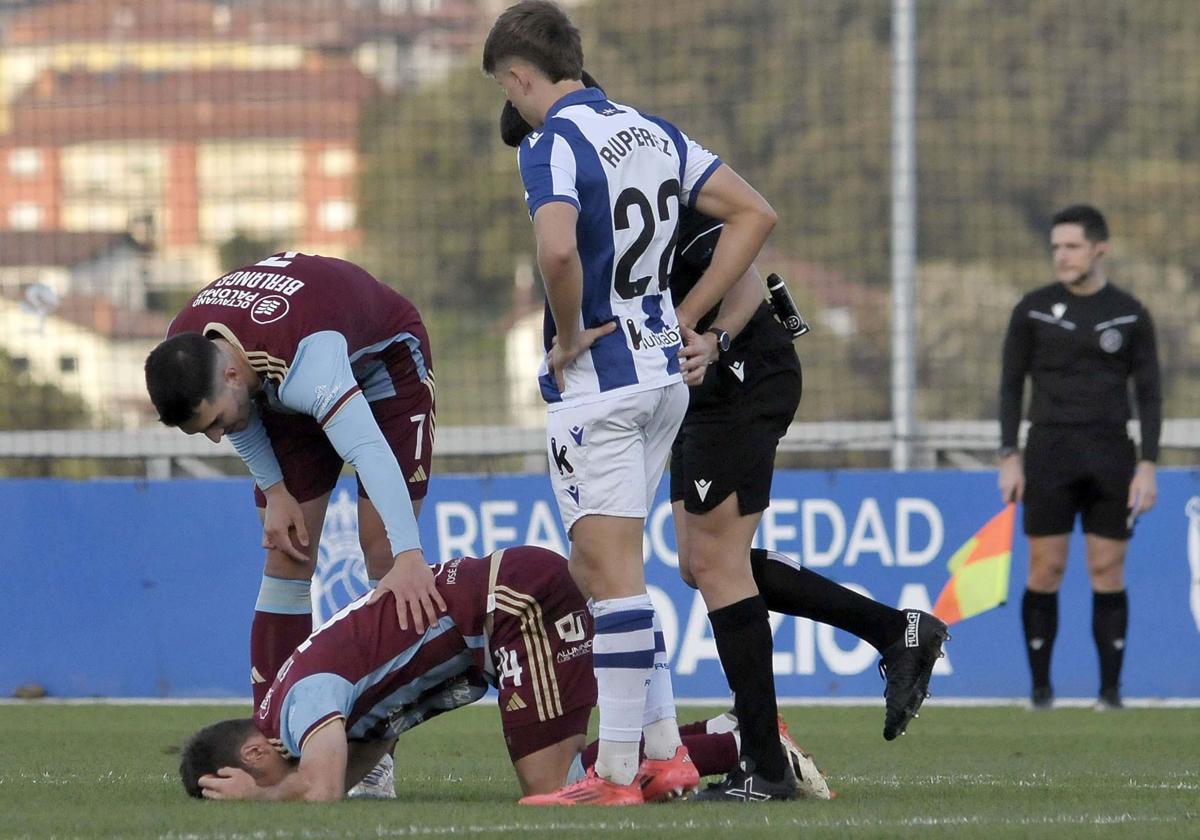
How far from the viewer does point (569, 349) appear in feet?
15.9

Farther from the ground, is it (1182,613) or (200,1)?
(200,1)

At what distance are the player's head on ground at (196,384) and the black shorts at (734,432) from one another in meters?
1.18

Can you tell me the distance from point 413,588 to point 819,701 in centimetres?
468

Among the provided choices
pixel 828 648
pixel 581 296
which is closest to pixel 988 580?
pixel 828 648

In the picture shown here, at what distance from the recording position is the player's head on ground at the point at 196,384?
4.86 metres

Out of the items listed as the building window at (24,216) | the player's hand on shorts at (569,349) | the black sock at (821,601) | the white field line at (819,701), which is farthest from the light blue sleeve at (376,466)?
the building window at (24,216)

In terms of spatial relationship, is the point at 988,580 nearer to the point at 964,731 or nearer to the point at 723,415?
the point at 964,731

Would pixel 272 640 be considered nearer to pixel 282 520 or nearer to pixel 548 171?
pixel 282 520

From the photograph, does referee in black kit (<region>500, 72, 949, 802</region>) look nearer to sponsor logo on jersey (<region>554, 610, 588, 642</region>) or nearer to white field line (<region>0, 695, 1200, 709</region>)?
sponsor logo on jersey (<region>554, 610, 588, 642</region>)

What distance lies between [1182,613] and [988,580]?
907 mm

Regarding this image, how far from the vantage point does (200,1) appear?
1216 centimetres

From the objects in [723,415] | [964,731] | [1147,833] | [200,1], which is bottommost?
[964,731]

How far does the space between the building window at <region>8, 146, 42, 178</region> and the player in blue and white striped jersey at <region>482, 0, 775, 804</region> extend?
7531 mm

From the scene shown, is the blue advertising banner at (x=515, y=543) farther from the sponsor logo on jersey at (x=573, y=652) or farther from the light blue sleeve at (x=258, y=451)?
the sponsor logo on jersey at (x=573, y=652)
